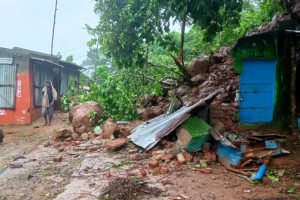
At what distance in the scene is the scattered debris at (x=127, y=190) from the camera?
589 centimetres

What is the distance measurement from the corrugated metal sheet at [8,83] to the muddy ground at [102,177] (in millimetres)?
6225

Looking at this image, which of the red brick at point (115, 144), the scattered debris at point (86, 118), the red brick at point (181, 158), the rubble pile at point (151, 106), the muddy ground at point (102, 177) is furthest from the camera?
the rubble pile at point (151, 106)

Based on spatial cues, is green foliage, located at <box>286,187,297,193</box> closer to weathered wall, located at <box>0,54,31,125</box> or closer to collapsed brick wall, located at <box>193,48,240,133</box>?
collapsed brick wall, located at <box>193,48,240,133</box>

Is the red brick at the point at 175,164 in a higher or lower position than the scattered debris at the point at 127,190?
higher

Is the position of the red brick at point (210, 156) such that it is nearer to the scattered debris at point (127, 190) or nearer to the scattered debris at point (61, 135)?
the scattered debris at point (127, 190)

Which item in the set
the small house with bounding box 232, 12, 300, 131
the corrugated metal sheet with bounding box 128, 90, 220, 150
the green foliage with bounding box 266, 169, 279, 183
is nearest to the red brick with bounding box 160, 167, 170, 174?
the corrugated metal sheet with bounding box 128, 90, 220, 150

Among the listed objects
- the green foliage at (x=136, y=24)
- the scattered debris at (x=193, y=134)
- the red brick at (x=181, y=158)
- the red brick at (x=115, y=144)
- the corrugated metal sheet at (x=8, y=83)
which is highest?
the green foliage at (x=136, y=24)

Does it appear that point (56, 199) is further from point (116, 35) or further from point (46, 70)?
point (46, 70)

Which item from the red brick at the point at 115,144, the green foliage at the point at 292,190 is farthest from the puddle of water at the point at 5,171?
the green foliage at the point at 292,190

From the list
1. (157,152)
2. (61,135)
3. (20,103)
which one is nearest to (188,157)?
(157,152)

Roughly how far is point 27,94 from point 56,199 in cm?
1009

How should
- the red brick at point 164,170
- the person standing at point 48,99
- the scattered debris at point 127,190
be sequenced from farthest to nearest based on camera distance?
the person standing at point 48,99
the red brick at point 164,170
the scattered debris at point 127,190

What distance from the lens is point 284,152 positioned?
775 cm

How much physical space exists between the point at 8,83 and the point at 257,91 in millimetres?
10624
